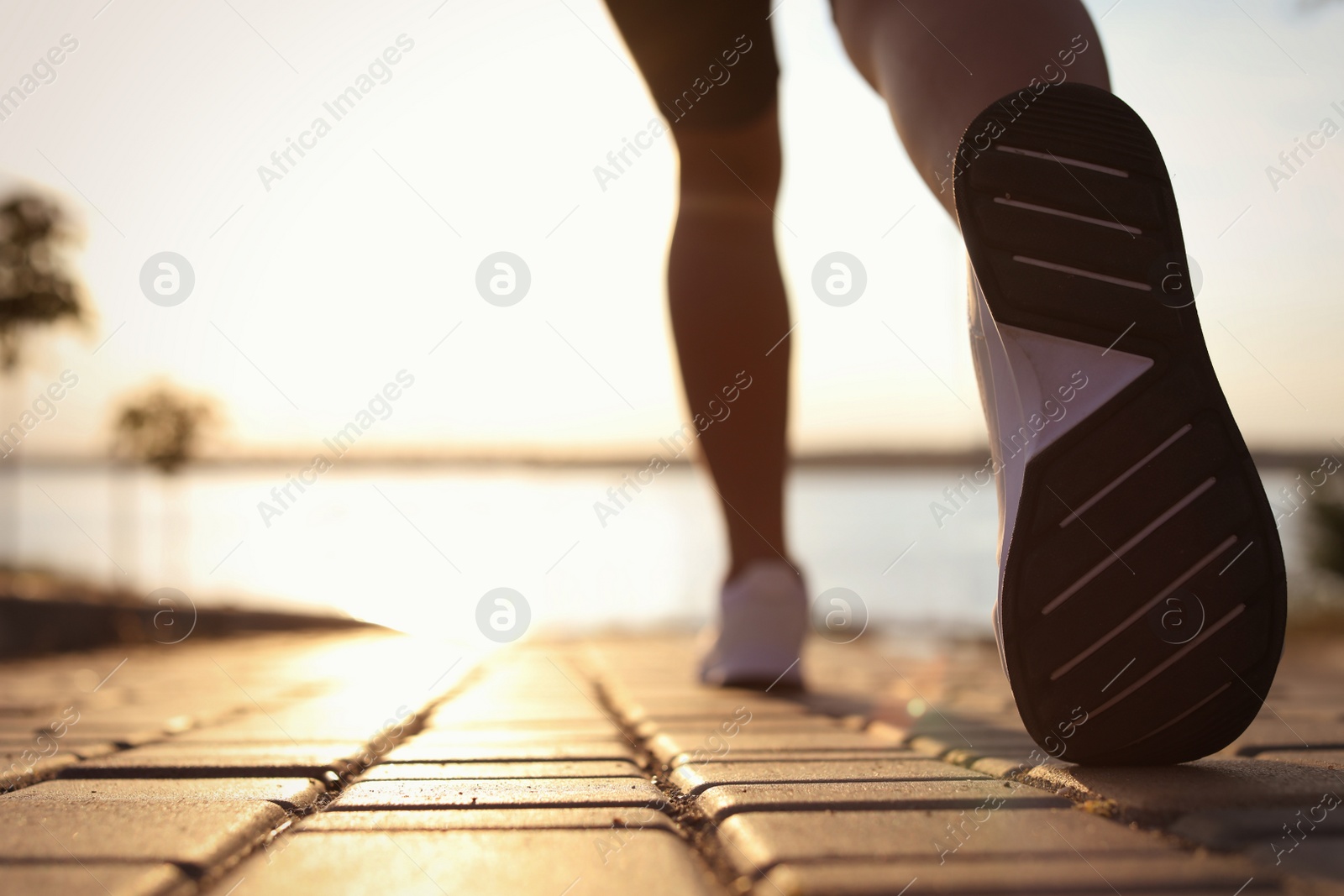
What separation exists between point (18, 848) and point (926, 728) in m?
1.06

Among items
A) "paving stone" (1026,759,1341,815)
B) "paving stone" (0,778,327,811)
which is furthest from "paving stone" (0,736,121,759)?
"paving stone" (1026,759,1341,815)

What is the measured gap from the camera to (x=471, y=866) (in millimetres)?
705

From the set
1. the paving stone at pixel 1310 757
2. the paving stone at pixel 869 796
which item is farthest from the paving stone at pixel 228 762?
the paving stone at pixel 1310 757

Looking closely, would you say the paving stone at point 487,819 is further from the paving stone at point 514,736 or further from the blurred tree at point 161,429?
the blurred tree at point 161,429

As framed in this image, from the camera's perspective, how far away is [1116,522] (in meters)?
0.88

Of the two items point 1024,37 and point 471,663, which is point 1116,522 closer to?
point 1024,37

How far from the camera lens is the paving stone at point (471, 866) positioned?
0.66 metres

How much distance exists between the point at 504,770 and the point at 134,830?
1.28 feet

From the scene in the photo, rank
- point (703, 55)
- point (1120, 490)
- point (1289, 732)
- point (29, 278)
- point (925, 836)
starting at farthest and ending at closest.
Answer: point (29, 278) < point (703, 55) < point (1289, 732) < point (1120, 490) < point (925, 836)

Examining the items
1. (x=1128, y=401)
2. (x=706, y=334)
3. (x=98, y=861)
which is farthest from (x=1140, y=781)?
(x=706, y=334)

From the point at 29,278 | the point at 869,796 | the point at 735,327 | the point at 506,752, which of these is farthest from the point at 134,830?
the point at 29,278

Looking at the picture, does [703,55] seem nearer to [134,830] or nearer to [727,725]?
[727,725]

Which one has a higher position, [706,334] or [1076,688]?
[706,334]

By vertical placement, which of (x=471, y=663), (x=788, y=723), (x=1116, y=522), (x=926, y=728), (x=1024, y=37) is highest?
(x=1024, y=37)
